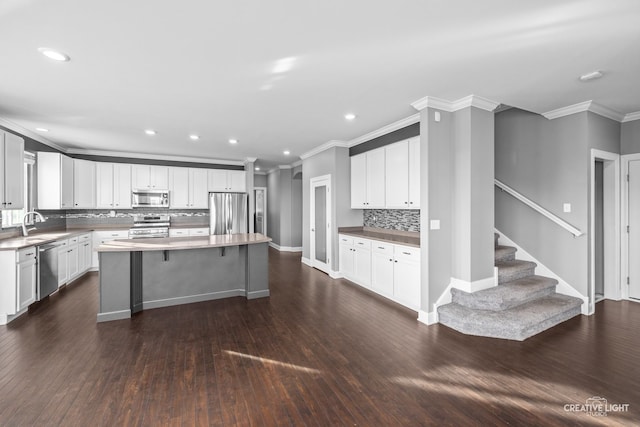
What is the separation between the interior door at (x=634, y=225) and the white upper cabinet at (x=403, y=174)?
10.1 feet

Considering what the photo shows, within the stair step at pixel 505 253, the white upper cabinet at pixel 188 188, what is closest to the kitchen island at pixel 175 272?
the white upper cabinet at pixel 188 188

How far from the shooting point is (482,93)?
133 inches

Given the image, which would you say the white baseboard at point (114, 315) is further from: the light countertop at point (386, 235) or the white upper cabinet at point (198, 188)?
the white upper cabinet at point (198, 188)

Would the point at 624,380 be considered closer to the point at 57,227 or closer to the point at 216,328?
the point at 216,328

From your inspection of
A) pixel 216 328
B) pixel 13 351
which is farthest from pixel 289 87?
pixel 13 351

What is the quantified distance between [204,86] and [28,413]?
3055 mm

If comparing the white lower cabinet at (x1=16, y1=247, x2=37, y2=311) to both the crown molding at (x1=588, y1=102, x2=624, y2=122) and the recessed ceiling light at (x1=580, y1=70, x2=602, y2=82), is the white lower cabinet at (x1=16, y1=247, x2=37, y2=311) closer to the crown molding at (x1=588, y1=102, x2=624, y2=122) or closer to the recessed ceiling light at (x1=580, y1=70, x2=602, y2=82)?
the recessed ceiling light at (x1=580, y1=70, x2=602, y2=82)

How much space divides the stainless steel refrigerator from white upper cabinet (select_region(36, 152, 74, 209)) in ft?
9.19

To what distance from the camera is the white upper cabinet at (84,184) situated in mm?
5992

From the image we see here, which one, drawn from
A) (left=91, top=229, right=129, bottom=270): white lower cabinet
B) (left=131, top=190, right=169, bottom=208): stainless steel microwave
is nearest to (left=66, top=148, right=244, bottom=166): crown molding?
(left=131, top=190, right=169, bottom=208): stainless steel microwave

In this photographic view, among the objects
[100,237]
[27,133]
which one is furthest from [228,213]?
[27,133]

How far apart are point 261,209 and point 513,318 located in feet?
27.6

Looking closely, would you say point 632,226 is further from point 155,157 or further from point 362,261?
point 155,157

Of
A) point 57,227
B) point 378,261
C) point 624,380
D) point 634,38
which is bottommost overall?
point 624,380
